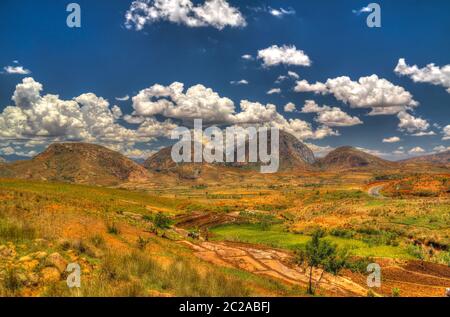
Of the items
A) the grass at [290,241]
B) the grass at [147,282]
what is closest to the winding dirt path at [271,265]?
the grass at [290,241]

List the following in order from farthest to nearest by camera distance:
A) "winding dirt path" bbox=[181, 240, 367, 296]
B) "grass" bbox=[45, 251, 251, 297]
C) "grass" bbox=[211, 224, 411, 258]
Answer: "grass" bbox=[211, 224, 411, 258] < "winding dirt path" bbox=[181, 240, 367, 296] < "grass" bbox=[45, 251, 251, 297]

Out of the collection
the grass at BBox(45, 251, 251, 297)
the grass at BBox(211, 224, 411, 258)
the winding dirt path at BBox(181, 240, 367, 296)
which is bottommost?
the grass at BBox(211, 224, 411, 258)

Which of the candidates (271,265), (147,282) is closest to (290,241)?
(271,265)

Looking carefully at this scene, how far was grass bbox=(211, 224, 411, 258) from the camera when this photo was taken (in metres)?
29.1

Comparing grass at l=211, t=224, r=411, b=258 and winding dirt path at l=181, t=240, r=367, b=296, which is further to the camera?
grass at l=211, t=224, r=411, b=258

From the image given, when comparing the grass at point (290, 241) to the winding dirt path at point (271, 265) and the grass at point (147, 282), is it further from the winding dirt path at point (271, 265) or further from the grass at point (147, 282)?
the grass at point (147, 282)

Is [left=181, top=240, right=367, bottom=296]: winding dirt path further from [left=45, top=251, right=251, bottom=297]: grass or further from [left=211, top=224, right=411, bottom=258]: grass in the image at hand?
[left=45, top=251, right=251, bottom=297]: grass

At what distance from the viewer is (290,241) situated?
34.8 metres

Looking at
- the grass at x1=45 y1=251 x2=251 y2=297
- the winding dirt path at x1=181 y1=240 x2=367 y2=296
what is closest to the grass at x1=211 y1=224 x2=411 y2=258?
the winding dirt path at x1=181 y1=240 x2=367 y2=296

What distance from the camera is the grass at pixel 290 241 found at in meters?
29.1
